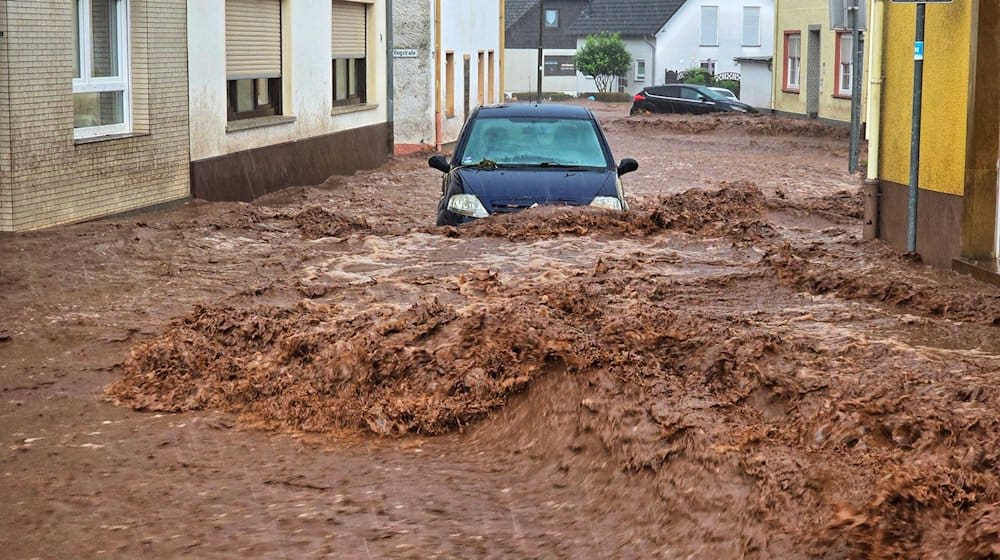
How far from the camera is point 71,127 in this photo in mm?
14039

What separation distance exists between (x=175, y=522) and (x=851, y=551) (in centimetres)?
266

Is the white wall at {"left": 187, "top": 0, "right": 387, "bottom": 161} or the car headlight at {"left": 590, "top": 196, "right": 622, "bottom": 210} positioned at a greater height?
the white wall at {"left": 187, "top": 0, "right": 387, "bottom": 161}

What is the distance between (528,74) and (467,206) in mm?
71553

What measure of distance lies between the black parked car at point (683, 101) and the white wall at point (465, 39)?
27.0ft

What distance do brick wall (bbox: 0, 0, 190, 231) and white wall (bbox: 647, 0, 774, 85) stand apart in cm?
5557

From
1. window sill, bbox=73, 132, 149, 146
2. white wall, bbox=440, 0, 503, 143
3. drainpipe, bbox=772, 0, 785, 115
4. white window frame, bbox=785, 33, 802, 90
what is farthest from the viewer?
drainpipe, bbox=772, 0, 785, 115

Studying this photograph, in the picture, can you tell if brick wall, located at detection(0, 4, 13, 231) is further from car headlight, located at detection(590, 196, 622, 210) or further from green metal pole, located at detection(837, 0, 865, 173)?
green metal pole, located at detection(837, 0, 865, 173)

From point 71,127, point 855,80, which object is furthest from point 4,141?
point 855,80

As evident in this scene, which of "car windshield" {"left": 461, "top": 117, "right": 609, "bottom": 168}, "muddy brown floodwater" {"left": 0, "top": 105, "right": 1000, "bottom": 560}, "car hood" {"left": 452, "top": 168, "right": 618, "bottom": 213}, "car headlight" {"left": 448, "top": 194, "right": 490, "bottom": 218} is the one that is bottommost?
"muddy brown floodwater" {"left": 0, "top": 105, "right": 1000, "bottom": 560}

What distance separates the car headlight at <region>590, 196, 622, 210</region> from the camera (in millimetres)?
13516

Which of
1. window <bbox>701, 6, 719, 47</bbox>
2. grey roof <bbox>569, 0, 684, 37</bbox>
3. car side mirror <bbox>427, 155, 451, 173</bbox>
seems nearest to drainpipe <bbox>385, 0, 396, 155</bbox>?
car side mirror <bbox>427, 155, 451, 173</bbox>

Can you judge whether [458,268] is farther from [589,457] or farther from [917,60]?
[589,457]

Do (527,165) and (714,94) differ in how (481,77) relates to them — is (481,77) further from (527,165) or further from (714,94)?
(527,165)

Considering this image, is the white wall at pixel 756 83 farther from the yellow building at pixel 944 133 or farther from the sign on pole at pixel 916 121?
the sign on pole at pixel 916 121
